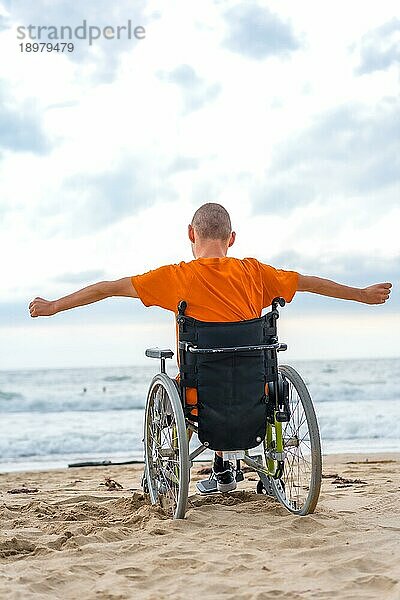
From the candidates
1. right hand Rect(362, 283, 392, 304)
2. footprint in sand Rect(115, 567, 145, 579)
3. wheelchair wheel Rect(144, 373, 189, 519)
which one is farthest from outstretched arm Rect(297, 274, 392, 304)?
footprint in sand Rect(115, 567, 145, 579)

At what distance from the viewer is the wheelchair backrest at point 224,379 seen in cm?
386

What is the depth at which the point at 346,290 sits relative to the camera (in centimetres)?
414

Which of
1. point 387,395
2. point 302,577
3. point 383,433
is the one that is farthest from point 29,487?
point 387,395

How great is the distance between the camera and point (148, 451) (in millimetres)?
4312

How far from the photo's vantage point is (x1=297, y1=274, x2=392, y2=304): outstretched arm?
163 inches

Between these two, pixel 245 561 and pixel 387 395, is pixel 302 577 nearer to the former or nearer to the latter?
pixel 245 561

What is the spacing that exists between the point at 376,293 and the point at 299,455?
2.90 feet

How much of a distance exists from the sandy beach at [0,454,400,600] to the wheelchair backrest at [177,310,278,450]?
0.40 m

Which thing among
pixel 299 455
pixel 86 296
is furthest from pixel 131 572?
pixel 86 296

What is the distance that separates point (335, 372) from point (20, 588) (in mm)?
22356

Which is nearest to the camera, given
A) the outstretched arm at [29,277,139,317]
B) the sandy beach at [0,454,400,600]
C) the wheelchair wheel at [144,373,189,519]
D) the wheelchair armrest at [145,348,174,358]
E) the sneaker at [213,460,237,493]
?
the sandy beach at [0,454,400,600]

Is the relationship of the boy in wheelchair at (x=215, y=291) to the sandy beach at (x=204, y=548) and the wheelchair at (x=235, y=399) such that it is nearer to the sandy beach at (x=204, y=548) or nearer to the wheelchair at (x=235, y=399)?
the wheelchair at (x=235, y=399)

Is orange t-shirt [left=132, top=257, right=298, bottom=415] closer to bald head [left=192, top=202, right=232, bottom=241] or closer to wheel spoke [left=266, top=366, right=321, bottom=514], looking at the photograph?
bald head [left=192, top=202, right=232, bottom=241]

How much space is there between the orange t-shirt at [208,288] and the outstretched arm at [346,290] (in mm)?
249
